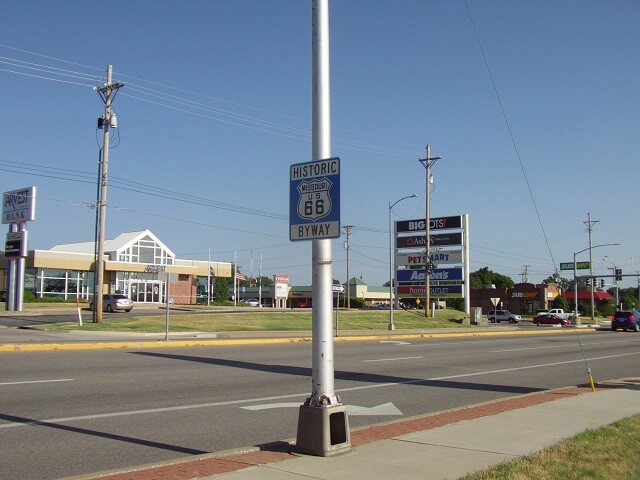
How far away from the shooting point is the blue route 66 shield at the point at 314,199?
24.0ft

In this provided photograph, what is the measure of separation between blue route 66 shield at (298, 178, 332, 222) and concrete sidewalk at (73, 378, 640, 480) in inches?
101

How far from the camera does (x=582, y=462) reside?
707 cm

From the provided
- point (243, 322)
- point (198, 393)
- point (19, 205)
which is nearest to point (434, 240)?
point (243, 322)

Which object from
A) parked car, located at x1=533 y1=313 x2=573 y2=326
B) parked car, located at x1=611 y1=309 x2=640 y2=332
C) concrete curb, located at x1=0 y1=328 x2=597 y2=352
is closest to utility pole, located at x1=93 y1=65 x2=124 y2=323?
concrete curb, located at x1=0 y1=328 x2=597 y2=352

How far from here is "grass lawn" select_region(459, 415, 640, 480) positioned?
6.51 metres

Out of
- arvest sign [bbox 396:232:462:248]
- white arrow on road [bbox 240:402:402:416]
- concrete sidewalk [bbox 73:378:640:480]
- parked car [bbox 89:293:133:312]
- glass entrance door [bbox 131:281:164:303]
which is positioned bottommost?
white arrow on road [bbox 240:402:402:416]

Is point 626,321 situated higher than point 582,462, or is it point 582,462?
point 626,321

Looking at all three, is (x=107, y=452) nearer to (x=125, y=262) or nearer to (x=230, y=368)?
(x=230, y=368)

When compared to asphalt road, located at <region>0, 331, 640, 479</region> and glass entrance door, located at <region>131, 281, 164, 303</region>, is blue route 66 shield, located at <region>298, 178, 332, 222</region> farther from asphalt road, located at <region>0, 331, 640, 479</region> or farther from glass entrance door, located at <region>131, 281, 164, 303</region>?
glass entrance door, located at <region>131, 281, 164, 303</region>

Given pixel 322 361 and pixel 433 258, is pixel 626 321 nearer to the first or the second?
pixel 433 258

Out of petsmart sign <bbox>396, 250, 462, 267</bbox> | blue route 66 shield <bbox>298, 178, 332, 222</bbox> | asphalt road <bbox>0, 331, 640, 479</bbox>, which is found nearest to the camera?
blue route 66 shield <bbox>298, 178, 332, 222</bbox>

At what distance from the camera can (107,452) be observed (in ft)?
25.5

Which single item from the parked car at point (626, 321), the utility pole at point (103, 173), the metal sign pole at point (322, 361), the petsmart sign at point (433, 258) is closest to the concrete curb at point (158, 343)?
the utility pole at point (103, 173)

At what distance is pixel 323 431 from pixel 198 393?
5.80 metres
